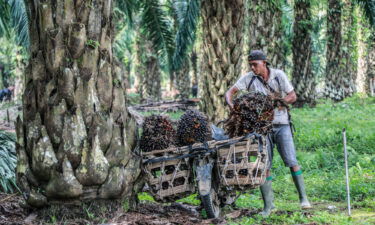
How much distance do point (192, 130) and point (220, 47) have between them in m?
3.74

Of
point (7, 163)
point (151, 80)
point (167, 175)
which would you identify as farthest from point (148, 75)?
point (167, 175)

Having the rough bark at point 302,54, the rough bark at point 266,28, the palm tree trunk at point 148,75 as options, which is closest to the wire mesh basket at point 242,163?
the rough bark at point 266,28

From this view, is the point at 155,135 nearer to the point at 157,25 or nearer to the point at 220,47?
the point at 220,47

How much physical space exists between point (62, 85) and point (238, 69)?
186 inches

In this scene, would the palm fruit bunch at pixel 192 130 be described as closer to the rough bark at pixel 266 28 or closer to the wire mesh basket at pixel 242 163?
the wire mesh basket at pixel 242 163

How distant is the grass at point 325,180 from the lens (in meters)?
5.10

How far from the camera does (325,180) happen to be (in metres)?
7.39

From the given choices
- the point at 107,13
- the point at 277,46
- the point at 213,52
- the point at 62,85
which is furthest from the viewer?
the point at 277,46

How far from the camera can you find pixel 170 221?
445 centimetres

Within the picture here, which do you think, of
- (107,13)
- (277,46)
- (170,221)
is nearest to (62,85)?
(107,13)

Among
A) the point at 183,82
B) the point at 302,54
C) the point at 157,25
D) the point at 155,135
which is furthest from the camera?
the point at 183,82

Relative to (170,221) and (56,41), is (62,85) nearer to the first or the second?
(56,41)

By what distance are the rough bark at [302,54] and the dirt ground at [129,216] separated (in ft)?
45.0

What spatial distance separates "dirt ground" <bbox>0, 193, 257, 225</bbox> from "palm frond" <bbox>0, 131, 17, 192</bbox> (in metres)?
0.39
